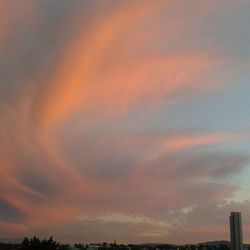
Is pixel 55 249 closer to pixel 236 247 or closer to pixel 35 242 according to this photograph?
pixel 35 242

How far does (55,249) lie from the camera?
9338cm

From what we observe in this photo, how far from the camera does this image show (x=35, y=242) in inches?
3467

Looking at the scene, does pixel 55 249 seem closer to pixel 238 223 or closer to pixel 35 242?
pixel 35 242

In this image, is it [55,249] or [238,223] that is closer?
[55,249]

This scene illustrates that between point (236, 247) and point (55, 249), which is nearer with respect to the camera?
point (55, 249)

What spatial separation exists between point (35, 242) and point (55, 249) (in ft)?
21.8

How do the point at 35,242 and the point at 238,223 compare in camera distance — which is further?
the point at 238,223

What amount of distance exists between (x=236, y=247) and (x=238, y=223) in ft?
30.5

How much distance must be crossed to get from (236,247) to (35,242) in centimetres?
7208

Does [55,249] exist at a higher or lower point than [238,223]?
lower

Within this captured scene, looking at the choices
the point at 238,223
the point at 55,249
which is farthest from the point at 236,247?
the point at 55,249

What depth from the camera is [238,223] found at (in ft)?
479

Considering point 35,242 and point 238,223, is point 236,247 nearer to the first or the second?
point 238,223

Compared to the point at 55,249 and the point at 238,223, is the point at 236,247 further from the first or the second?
the point at 55,249
